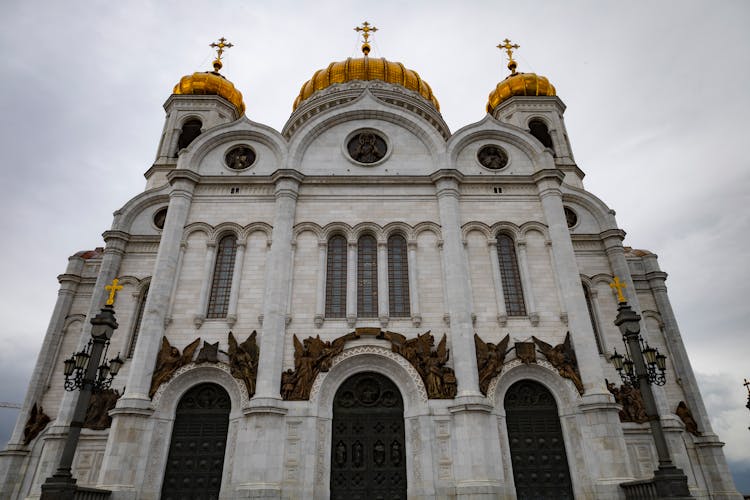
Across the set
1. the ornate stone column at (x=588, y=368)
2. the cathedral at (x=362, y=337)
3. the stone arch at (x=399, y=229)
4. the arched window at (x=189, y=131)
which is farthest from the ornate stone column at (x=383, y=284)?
the arched window at (x=189, y=131)

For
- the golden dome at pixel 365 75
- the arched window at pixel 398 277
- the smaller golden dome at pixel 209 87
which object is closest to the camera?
the arched window at pixel 398 277

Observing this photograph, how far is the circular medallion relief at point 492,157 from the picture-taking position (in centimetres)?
1997

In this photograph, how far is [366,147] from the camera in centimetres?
2012

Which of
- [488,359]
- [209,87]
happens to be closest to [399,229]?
[488,359]

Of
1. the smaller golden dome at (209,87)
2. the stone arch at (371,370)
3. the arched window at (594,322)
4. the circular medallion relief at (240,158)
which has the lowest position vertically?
the stone arch at (371,370)

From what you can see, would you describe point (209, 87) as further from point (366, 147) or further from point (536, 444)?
point (536, 444)

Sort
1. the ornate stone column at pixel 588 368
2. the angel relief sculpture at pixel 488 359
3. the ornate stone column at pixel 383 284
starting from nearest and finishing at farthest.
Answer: the ornate stone column at pixel 588 368 < the angel relief sculpture at pixel 488 359 < the ornate stone column at pixel 383 284

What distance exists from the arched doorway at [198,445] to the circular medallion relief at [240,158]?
30.3 ft

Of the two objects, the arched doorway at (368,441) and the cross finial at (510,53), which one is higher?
the cross finial at (510,53)

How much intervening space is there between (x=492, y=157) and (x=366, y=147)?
5.59 m

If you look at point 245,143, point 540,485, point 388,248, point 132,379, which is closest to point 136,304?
point 132,379

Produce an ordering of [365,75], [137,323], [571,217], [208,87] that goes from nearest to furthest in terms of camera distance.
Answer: [137,323] < [571,217] < [208,87] < [365,75]

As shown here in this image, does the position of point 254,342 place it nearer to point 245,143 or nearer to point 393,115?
point 245,143

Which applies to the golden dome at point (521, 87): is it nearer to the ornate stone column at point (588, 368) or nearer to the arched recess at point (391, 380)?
the ornate stone column at point (588, 368)
